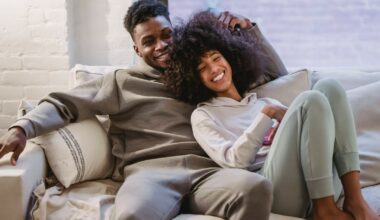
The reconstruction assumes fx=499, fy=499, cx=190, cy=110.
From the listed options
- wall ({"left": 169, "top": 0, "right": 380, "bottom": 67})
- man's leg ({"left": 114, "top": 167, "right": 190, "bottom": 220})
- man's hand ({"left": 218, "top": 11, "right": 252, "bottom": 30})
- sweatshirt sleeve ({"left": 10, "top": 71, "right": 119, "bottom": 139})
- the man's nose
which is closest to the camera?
man's leg ({"left": 114, "top": 167, "right": 190, "bottom": 220})

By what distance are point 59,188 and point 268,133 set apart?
74 cm

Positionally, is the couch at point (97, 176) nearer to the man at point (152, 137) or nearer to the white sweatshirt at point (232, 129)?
the man at point (152, 137)

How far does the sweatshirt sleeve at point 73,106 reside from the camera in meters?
1.66

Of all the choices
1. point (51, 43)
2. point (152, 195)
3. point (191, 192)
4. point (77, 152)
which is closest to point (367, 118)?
point (191, 192)

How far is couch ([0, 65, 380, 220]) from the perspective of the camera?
4.79 ft

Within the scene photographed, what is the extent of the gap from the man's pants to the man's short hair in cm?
60

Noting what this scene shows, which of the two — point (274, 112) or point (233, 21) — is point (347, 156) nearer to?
point (274, 112)

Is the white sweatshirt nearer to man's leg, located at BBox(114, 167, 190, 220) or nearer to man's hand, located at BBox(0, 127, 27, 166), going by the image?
man's leg, located at BBox(114, 167, 190, 220)

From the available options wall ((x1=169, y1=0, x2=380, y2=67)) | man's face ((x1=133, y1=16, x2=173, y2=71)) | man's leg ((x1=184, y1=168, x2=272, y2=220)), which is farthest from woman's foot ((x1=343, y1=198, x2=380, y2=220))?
wall ((x1=169, y1=0, x2=380, y2=67))

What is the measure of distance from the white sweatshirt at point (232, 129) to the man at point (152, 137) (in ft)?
0.18

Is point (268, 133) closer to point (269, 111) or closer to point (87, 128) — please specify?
point (269, 111)

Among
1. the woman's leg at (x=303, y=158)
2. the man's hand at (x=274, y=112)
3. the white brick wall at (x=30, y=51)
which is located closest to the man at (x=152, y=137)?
the woman's leg at (x=303, y=158)

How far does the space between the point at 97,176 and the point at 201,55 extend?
582 mm

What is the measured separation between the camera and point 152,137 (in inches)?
71.3
